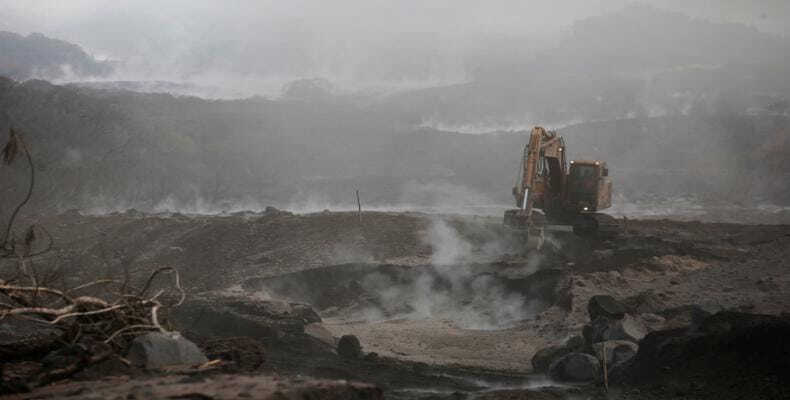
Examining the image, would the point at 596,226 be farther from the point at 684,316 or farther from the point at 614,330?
the point at 614,330

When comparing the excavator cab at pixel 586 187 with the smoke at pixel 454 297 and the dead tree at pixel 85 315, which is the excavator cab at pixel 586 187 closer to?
the smoke at pixel 454 297

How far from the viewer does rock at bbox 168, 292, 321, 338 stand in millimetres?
11102

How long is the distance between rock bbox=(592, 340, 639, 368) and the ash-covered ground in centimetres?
16

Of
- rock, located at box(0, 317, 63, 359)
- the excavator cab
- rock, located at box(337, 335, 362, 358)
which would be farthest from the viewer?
the excavator cab

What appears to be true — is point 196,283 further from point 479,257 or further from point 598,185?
point 598,185

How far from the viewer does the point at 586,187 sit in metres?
17.3

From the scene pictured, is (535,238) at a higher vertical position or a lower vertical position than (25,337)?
higher

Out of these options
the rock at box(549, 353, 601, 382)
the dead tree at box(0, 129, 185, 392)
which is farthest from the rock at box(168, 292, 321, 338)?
the dead tree at box(0, 129, 185, 392)

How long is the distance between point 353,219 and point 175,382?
15.1m

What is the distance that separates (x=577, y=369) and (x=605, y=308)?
5.85ft

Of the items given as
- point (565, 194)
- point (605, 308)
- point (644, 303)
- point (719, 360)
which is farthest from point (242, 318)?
point (565, 194)

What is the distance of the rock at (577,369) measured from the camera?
930 cm

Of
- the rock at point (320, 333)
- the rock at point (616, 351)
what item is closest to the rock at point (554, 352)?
the rock at point (616, 351)

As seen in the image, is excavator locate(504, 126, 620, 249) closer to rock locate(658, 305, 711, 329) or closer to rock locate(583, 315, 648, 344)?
rock locate(658, 305, 711, 329)
